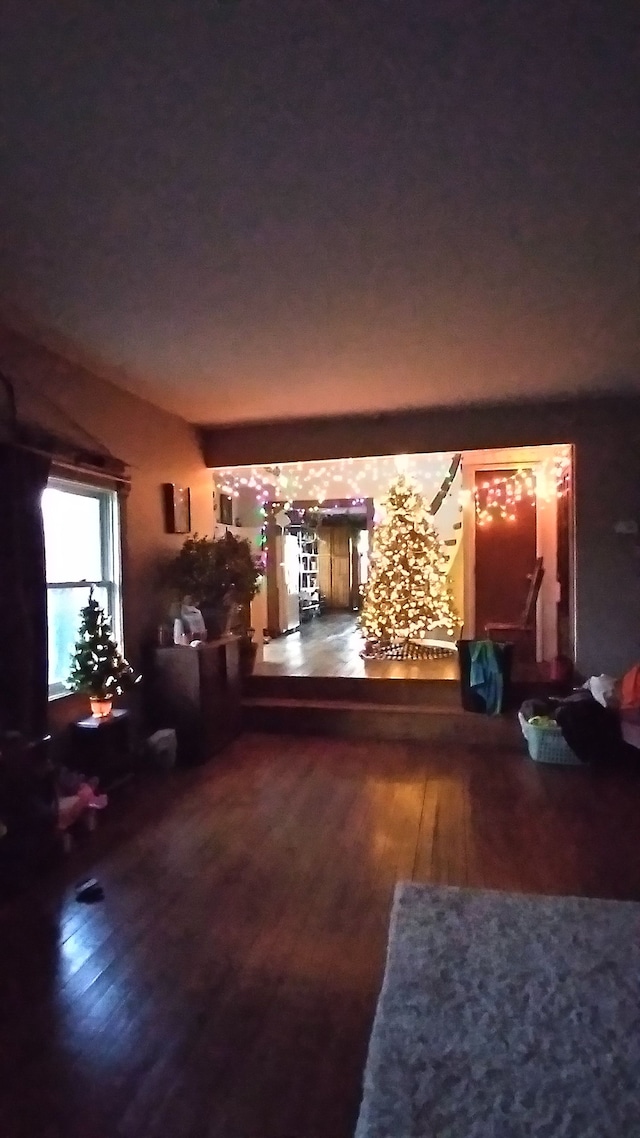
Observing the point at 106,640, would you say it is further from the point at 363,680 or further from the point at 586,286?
the point at 586,286

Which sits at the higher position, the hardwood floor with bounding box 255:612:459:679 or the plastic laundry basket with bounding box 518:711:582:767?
the hardwood floor with bounding box 255:612:459:679

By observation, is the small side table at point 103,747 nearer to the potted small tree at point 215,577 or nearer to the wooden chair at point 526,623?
the potted small tree at point 215,577

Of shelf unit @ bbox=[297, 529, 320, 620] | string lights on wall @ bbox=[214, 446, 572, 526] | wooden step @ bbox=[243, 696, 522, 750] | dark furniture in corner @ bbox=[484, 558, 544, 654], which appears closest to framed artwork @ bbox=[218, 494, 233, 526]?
string lights on wall @ bbox=[214, 446, 572, 526]

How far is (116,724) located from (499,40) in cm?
346

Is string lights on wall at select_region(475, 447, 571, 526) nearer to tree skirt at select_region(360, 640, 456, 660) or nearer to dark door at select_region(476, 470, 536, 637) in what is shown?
dark door at select_region(476, 470, 536, 637)

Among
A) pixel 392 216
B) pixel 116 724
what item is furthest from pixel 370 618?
pixel 392 216

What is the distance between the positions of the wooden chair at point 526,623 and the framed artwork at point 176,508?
9.46 feet

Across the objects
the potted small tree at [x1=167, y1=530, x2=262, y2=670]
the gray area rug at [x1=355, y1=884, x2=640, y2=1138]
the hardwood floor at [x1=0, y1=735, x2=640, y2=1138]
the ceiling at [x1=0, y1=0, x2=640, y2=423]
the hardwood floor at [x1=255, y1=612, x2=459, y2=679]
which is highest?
the ceiling at [x1=0, y1=0, x2=640, y2=423]

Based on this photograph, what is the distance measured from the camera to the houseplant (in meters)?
4.79

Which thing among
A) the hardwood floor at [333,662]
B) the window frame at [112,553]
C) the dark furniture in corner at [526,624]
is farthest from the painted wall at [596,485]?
the window frame at [112,553]

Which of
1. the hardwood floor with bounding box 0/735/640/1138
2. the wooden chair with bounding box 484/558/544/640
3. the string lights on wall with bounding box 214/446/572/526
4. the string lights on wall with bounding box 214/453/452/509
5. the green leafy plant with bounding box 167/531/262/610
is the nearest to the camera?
the hardwood floor with bounding box 0/735/640/1138

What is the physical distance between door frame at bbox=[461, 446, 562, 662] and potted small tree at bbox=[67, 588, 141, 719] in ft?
12.8

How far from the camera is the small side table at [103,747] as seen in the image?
3709 mm

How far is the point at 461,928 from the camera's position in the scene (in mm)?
2385
